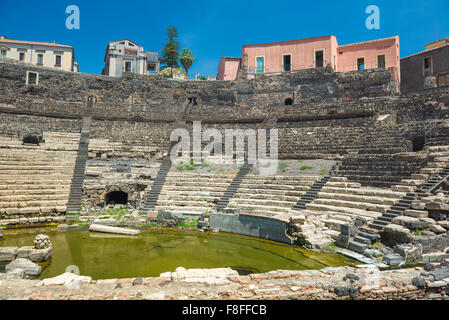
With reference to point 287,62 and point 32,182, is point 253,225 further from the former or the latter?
point 287,62

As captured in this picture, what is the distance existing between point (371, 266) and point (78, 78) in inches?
1063

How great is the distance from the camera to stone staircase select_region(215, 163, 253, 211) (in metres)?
13.5

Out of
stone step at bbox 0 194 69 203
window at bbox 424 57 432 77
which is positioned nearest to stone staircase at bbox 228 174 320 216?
stone step at bbox 0 194 69 203

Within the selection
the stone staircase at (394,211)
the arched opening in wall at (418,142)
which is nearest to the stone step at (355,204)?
the stone staircase at (394,211)

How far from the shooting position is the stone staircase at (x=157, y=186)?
14283mm

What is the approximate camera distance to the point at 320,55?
89.2ft

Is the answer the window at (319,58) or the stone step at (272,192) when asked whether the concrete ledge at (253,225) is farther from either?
the window at (319,58)

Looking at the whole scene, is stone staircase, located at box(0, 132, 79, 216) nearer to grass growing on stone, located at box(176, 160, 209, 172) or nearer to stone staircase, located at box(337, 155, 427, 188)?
grass growing on stone, located at box(176, 160, 209, 172)

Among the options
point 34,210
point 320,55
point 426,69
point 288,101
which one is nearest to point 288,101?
point 288,101

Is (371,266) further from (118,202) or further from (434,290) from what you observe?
(118,202)

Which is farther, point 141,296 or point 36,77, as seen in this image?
point 36,77

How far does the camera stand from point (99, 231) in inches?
447

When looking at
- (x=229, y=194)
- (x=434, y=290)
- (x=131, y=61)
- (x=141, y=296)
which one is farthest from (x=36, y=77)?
(x=434, y=290)

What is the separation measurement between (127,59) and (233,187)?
27870 millimetres
